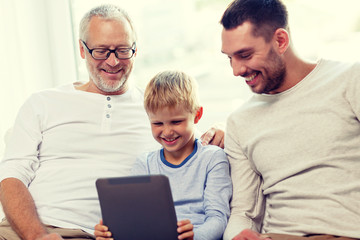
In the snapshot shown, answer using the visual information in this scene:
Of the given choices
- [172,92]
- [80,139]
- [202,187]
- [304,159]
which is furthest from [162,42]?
[304,159]

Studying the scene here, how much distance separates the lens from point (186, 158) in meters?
1.69

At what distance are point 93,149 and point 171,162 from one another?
0.36 metres

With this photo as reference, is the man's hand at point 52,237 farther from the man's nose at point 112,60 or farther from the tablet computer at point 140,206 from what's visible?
the man's nose at point 112,60

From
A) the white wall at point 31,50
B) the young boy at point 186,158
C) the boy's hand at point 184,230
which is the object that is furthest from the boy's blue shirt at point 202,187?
the white wall at point 31,50

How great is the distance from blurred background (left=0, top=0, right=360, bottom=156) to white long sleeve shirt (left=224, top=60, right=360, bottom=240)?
→ 0.69 meters

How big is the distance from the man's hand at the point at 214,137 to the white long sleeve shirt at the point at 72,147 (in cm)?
27

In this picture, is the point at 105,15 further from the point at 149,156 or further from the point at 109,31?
the point at 149,156

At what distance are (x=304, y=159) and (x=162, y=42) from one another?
4.48 ft

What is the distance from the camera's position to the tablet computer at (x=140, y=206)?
1.32 meters

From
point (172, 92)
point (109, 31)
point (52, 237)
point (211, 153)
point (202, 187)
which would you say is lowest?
point (52, 237)

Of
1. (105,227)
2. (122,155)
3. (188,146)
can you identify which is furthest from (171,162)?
(105,227)

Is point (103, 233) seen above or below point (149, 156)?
below

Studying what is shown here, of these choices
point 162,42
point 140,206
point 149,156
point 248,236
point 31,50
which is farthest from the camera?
point 31,50

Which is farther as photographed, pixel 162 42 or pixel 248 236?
pixel 162 42
